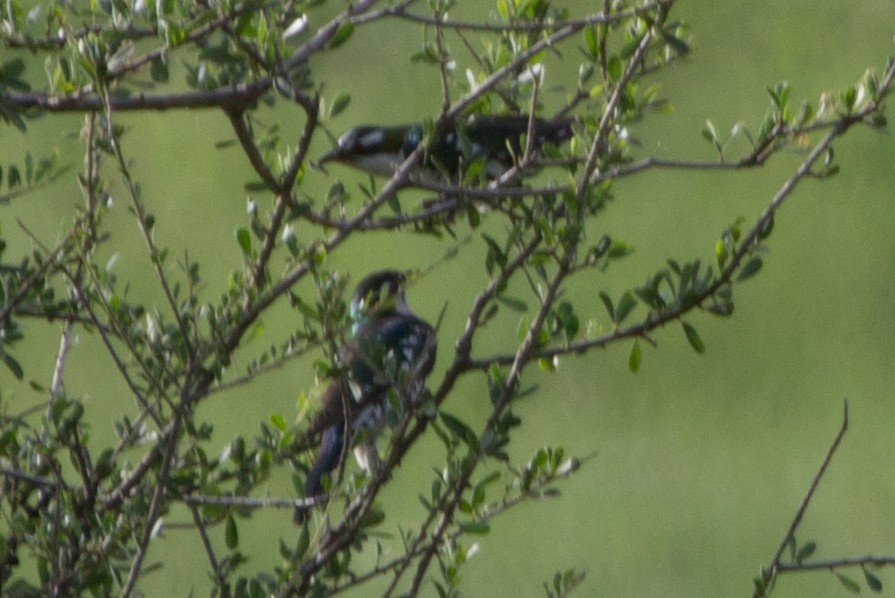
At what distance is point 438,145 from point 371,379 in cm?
44

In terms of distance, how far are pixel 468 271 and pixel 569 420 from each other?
0.60 meters

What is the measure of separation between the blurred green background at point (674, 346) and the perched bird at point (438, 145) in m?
1.00

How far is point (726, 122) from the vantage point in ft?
18.2

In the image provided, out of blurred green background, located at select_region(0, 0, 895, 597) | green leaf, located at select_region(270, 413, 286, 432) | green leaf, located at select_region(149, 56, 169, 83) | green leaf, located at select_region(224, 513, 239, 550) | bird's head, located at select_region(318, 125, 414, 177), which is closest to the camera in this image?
green leaf, located at select_region(149, 56, 169, 83)

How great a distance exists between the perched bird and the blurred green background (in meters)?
1.00

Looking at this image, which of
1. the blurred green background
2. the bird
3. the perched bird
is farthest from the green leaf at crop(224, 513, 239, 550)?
the blurred green background

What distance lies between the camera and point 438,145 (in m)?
2.77

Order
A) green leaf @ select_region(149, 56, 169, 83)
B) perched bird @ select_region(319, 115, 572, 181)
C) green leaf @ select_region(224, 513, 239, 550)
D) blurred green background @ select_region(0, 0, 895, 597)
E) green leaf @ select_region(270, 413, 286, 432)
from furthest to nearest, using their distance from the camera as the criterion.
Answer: blurred green background @ select_region(0, 0, 895, 597) < perched bird @ select_region(319, 115, 572, 181) < green leaf @ select_region(270, 413, 286, 432) < green leaf @ select_region(224, 513, 239, 550) < green leaf @ select_region(149, 56, 169, 83)

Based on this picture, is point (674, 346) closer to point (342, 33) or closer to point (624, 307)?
point (624, 307)

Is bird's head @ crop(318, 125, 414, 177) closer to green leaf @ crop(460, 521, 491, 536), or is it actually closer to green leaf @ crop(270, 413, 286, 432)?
green leaf @ crop(270, 413, 286, 432)

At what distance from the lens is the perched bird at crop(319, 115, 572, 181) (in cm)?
288

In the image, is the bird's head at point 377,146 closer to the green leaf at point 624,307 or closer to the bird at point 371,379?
the bird at point 371,379

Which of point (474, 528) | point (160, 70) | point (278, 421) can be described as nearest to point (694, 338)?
point (474, 528)

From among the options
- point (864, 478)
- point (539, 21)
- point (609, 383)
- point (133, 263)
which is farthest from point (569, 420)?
point (539, 21)
